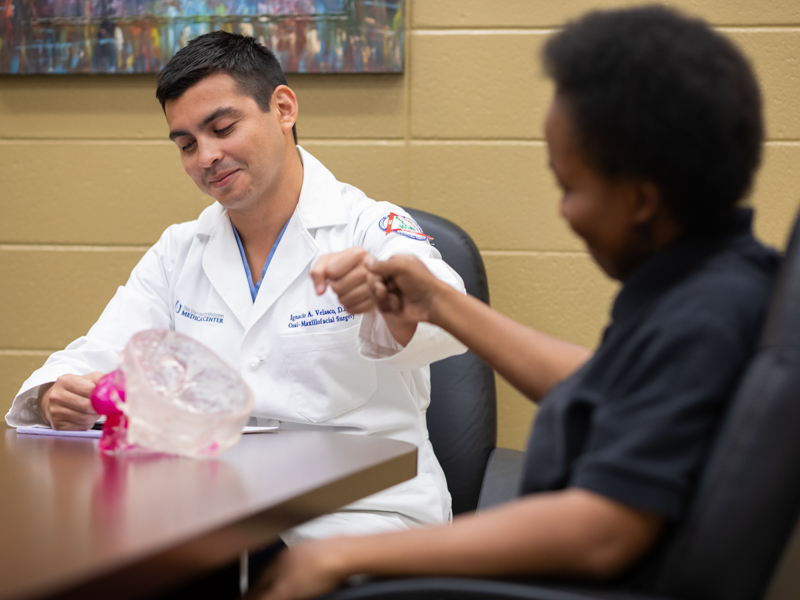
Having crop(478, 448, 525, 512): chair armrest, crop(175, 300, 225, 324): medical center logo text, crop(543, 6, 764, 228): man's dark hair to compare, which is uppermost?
crop(543, 6, 764, 228): man's dark hair

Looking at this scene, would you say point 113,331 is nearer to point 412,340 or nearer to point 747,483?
point 412,340

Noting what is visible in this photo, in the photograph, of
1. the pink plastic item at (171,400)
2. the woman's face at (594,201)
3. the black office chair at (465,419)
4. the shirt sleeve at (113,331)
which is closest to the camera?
the woman's face at (594,201)

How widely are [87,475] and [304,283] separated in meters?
0.69

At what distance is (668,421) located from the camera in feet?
2.00

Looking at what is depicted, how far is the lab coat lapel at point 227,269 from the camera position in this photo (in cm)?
150

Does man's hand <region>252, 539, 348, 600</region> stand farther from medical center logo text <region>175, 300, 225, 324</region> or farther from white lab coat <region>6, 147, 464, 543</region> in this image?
medical center logo text <region>175, 300, 225, 324</region>

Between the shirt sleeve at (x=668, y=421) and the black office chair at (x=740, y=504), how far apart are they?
2 cm

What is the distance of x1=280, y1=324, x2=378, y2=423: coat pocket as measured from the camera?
1423mm

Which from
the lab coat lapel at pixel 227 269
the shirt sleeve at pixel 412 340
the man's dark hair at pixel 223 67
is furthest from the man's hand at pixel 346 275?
the man's dark hair at pixel 223 67

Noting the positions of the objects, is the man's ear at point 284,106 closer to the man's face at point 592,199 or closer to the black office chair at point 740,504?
the man's face at point 592,199

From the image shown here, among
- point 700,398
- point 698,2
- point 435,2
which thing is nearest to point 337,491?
point 700,398

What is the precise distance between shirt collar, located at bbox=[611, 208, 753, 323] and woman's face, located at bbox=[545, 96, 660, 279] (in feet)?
A: 0.08

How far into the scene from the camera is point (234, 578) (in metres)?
1.16

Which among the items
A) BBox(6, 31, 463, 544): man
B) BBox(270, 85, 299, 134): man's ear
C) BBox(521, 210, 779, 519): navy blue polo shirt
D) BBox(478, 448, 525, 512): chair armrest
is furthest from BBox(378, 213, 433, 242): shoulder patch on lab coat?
BBox(521, 210, 779, 519): navy blue polo shirt
